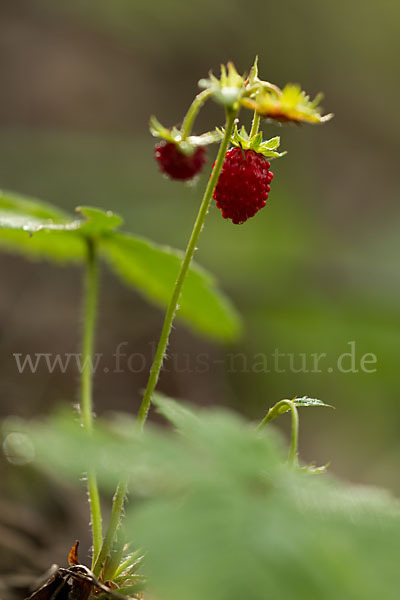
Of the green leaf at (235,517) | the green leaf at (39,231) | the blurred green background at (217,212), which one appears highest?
the blurred green background at (217,212)

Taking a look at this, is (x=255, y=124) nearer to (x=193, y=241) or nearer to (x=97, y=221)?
(x=193, y=241)

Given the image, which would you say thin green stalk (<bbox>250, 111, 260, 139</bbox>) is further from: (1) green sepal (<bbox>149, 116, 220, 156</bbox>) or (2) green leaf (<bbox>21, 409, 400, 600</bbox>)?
(2) green leaf (<bbox>21, 409, 400, 600</bbox>)

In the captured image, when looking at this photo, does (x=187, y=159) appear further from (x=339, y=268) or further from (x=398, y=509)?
(x=339, y=268)

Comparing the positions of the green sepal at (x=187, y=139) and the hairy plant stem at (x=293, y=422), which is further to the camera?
the green sepal at (x=187, y=139)

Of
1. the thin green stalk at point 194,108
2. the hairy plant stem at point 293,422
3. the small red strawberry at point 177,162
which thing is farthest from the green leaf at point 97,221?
the hairy plant stem at point 293,422

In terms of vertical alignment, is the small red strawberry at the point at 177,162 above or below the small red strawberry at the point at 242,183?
above

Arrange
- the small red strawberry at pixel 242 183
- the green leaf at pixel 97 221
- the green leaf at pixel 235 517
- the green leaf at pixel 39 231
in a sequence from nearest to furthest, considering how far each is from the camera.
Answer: the green leaf at pixel 235 517 < the small red strawberry at pixel 242 183 < the green leaf at pixel 97 221 < the green leaf at pixel 39 231

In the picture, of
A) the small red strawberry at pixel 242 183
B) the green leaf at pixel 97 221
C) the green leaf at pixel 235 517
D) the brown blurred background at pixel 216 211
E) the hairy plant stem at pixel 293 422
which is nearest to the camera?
the green leaf at pixel 235 517

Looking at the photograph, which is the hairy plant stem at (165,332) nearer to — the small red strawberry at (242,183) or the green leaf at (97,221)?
the small red strawberry at (242,183)

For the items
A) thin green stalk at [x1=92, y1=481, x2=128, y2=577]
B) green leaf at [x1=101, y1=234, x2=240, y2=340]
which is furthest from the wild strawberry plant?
green leaf at [x1=101, y1=234, x2=240, y2=340]
